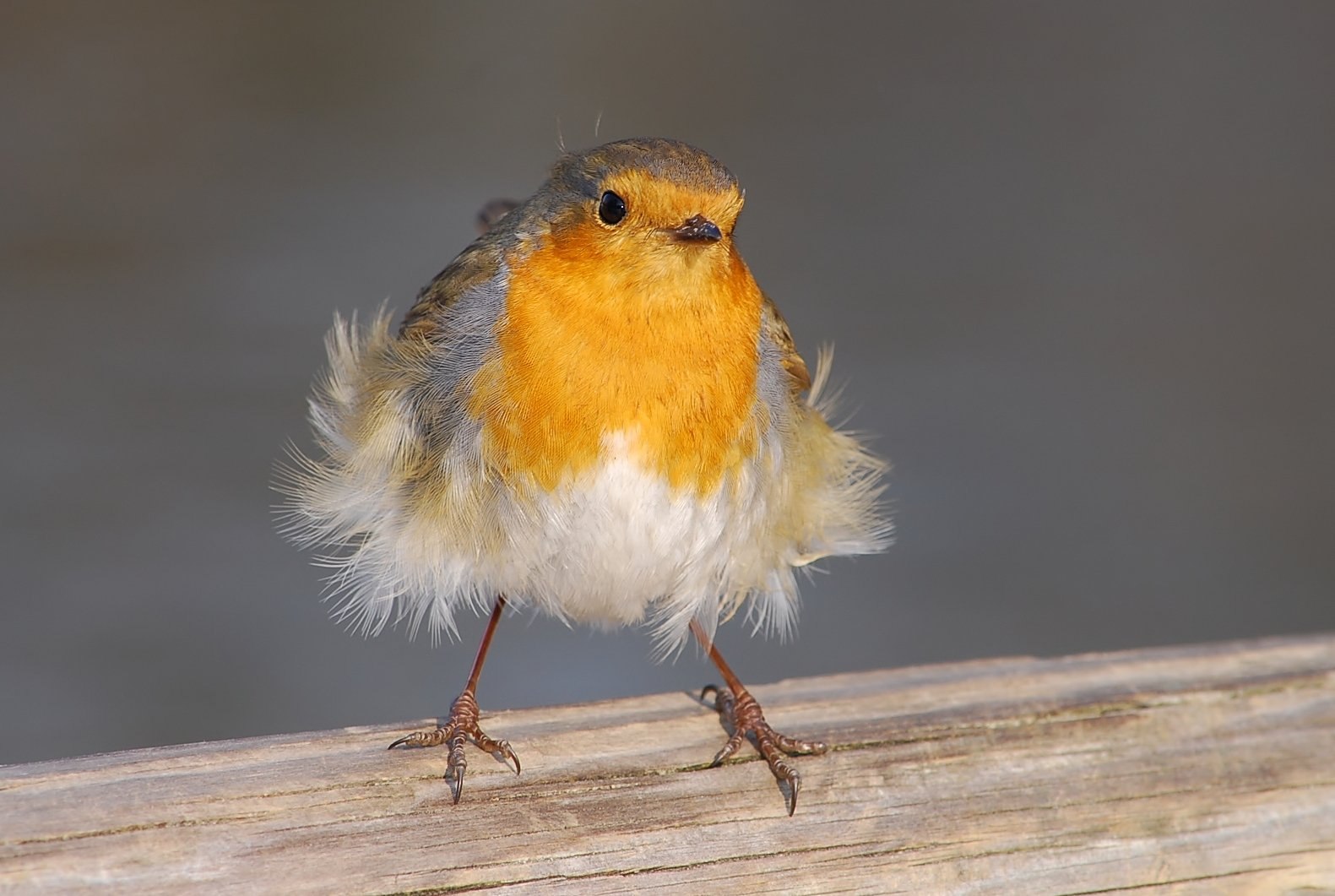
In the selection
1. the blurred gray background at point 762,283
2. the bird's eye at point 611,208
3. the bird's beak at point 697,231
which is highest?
the blurred gray background at point 762,283

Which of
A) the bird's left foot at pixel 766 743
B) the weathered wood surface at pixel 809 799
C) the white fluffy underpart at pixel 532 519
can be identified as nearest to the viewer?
the weathered wood surface at pixel 809 799

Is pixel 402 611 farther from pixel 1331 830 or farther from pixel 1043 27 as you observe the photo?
pixel 1043 27

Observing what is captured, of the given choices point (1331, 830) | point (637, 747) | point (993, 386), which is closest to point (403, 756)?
point (637, 747)

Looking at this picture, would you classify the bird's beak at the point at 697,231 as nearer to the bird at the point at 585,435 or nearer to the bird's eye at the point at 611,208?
the bird at the point at 585,435

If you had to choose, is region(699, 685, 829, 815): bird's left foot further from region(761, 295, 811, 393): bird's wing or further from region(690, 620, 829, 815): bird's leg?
region(761, 295, 811, 393): bird's wing

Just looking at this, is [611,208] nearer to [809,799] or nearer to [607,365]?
[607,365]

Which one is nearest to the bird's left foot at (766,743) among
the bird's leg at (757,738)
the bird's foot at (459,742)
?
the bird's leg at (757,738)
